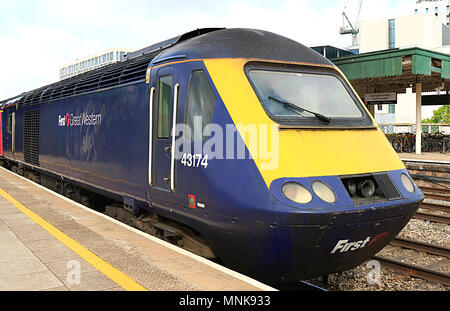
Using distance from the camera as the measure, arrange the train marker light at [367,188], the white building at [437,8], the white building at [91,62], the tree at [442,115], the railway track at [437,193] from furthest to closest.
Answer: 1. the white building at [437,8]
2. the white building at [91,62]
3. the tree at [442,115]
4. the railway track at [437,193]
5. the train marker light at [367,188]

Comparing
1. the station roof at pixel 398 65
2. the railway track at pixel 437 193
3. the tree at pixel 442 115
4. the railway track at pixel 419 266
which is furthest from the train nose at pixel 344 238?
the tree at pixel 442 115

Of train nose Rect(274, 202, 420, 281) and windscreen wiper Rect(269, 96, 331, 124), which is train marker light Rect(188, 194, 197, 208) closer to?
train nose Rect(274, 202, 420, 281)

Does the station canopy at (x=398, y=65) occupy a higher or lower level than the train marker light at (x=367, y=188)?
higher

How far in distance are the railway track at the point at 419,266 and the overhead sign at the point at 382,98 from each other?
16.2m

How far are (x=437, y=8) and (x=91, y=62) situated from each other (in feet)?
367

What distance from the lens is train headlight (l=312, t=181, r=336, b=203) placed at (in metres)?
4.15

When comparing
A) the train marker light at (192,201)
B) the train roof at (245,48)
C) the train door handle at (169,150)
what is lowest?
the train marker light at (192,201)

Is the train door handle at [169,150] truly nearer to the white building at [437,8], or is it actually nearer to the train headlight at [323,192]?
the train headlight at [323,192]

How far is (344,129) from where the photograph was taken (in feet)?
16.1

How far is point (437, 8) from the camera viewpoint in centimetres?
13312

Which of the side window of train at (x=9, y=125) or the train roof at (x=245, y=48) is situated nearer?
the train roof at (x=245, y=48)

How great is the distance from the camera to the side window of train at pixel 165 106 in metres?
5.33

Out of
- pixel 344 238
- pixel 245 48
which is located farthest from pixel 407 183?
pixel 245 48
